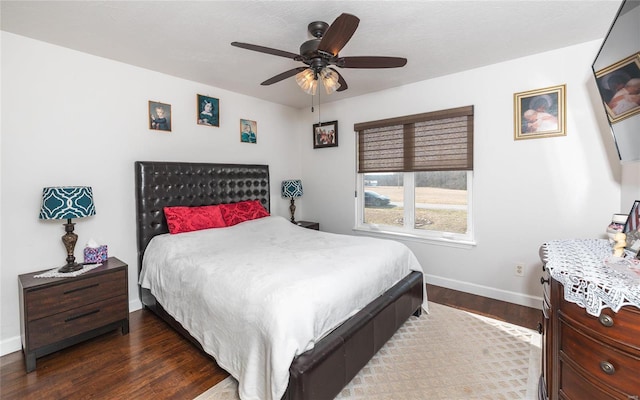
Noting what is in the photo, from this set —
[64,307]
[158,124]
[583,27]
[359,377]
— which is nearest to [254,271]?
[359,377]

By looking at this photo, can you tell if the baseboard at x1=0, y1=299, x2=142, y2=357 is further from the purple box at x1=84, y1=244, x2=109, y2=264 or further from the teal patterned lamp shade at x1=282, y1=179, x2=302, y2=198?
the teal patterned lamp shade at x1=282, y1=179, x2=302, y2=198

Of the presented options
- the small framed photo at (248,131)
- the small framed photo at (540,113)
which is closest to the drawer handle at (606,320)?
the small framed photo at (540,113)

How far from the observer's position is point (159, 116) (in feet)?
10.4

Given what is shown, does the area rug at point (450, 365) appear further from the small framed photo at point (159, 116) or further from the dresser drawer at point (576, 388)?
the small framed photo at point (159, 116)

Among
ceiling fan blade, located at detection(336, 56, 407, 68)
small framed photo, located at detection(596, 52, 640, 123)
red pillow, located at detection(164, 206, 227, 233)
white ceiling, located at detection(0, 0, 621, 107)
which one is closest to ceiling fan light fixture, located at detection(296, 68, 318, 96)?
ceiling fan blade, located at detection(336, 56, 407, 68)

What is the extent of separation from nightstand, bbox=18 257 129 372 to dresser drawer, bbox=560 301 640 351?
3.12m

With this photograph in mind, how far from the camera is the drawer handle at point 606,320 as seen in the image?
3.60 feet

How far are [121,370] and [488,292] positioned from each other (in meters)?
3.50

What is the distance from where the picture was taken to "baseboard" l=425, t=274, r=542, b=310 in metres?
2.94

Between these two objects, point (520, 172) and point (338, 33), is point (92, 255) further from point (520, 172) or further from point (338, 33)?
point (520, 172)

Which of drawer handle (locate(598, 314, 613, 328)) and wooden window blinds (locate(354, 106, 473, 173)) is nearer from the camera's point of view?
drawer handle (locate(598, 314, 613, 328))

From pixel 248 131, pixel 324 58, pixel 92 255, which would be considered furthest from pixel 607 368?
pixel 248 131

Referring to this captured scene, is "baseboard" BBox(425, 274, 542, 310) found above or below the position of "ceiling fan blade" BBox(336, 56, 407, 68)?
below

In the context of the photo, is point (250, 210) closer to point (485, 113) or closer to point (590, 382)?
A: point (485, 113)
